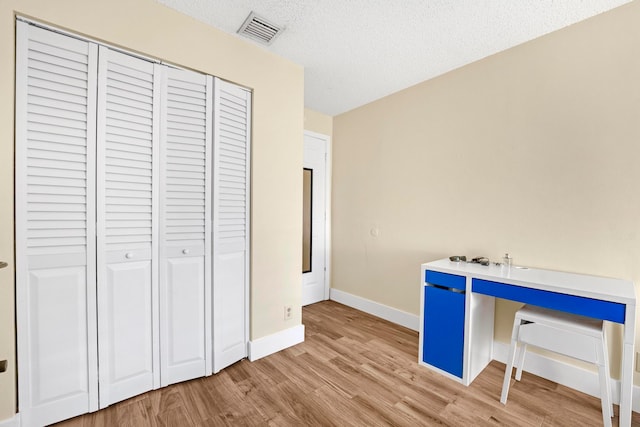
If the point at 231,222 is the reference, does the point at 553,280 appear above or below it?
below

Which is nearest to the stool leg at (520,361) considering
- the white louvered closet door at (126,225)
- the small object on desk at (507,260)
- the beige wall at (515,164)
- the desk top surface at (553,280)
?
the beige wall at (515,164)

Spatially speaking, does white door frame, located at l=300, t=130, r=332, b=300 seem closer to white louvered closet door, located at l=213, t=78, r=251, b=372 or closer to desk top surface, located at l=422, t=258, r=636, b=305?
white louvered closet door, located at l=213, t=78, r=251, b=372

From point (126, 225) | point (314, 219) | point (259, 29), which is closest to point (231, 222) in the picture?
point (126, 225)

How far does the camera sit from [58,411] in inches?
61.0

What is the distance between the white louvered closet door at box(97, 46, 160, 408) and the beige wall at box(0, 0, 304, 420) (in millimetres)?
185

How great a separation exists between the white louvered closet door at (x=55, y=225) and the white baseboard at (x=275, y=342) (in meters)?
1.02

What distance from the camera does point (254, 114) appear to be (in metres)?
2.25

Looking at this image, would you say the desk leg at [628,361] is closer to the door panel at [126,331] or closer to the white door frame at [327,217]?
the door panel at [126,331]

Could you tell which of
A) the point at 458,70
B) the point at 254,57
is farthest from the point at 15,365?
the point at 458,70

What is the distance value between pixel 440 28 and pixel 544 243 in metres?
1.76

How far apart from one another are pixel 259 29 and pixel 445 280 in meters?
2.32

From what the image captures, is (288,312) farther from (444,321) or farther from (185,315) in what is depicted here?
(444,321)

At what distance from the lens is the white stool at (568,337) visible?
1.50 meters

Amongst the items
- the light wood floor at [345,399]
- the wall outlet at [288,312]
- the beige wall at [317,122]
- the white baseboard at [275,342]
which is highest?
the beige wall at [317,122]
